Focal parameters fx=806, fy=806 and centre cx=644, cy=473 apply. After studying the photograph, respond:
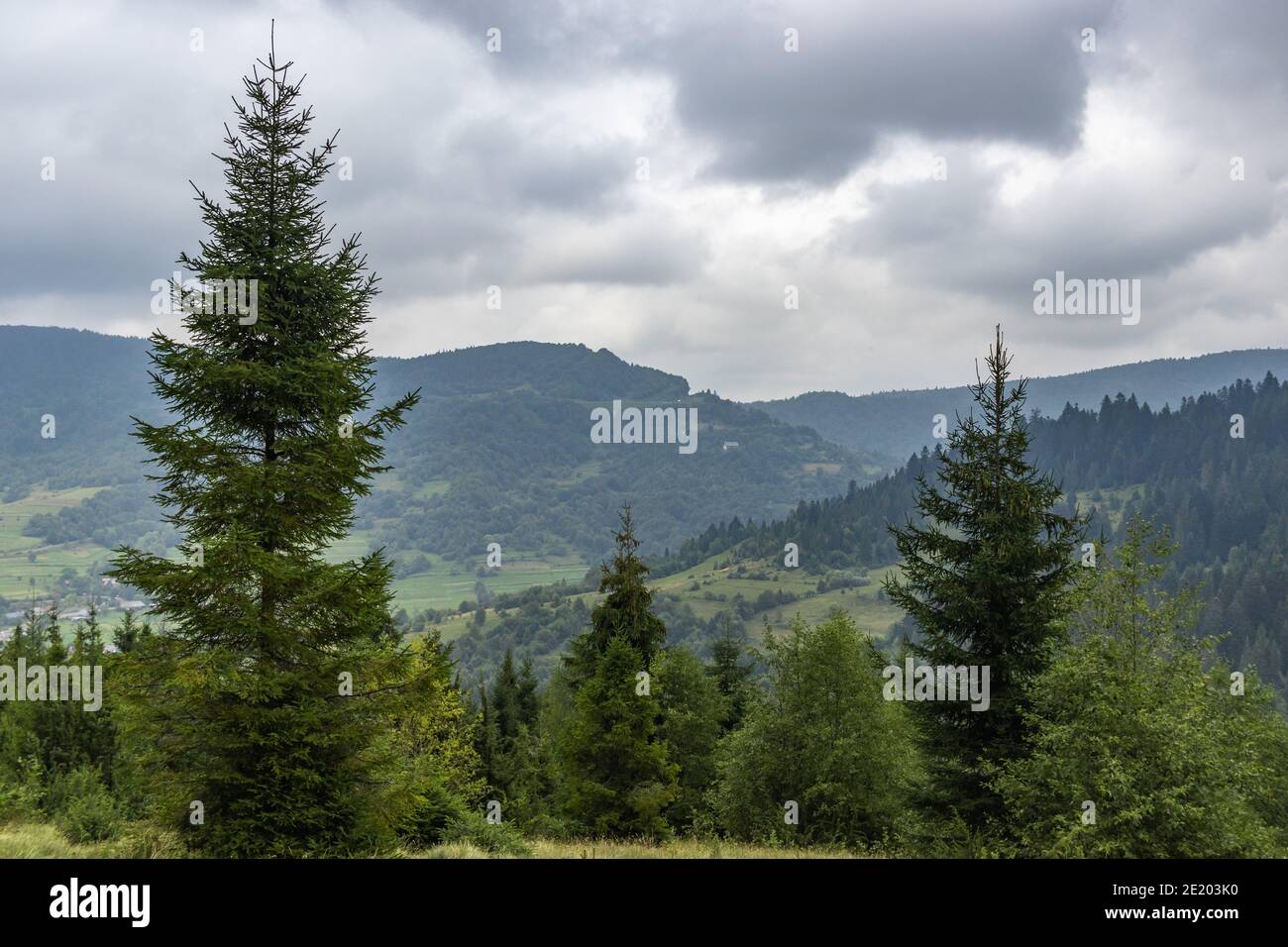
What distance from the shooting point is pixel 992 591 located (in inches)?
758

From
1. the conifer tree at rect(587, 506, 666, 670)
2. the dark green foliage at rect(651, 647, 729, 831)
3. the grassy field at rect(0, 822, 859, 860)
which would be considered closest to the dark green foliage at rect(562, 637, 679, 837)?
the conifer tree at rect(587, 506, 666, 670)

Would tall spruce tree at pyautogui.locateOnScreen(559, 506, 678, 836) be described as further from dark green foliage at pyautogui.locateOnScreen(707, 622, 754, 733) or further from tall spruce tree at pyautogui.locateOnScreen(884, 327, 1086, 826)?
dark green foliage at pyautogui.locateOnScreen(707, 622, 754, 733)

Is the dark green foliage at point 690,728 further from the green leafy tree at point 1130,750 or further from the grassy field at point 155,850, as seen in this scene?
the green leafy tree at point 1130,750

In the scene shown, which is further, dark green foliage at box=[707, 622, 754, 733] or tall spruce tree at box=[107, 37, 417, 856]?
dark green foliage at box=[707, 622, 754, 733]

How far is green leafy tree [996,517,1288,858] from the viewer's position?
1428cm

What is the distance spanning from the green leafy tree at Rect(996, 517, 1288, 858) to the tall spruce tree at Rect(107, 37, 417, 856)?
1274 centimetres

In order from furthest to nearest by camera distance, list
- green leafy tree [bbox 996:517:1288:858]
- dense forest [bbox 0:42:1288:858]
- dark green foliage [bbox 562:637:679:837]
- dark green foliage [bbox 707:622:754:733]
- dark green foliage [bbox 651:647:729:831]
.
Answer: dark green foliage [bbox 707:622:754:733], dark green foliage [bbox 651:647:729:831], dark green foliage [bbox 562:637:679:837], green leafy tree [bbox 996:517:1288:858], dense forest [bbox 0:42:1288:858]

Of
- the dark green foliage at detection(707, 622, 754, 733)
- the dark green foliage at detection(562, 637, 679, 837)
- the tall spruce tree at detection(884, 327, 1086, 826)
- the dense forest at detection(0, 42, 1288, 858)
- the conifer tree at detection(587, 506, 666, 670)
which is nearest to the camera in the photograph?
the dense forest at detection(0, 42, 1288, 858)

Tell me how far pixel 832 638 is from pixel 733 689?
1797 cm

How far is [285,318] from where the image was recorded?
15.1m

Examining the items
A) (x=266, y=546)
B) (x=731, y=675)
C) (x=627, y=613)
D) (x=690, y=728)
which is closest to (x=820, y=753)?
(x=627, y=613)

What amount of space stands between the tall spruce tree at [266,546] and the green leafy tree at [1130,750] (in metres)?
12.7

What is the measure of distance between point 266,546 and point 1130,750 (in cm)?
1638
